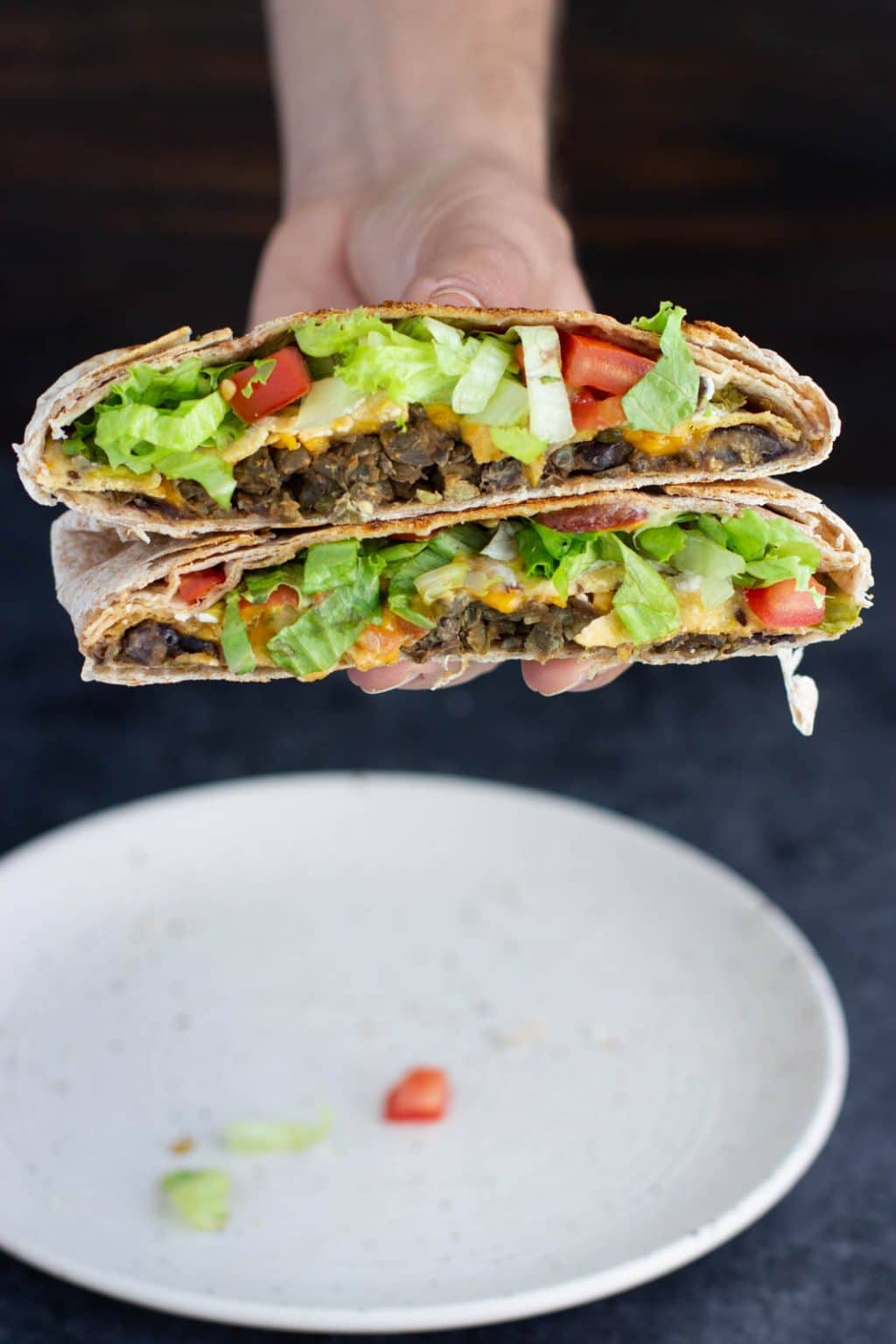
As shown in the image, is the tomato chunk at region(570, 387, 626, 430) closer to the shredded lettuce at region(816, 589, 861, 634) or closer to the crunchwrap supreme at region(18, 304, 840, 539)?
the crunchwrap supreme at region(18, 304, 840, 539)

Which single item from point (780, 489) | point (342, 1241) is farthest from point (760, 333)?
point (342, 1241)

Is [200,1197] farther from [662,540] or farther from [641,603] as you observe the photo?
[662,540]

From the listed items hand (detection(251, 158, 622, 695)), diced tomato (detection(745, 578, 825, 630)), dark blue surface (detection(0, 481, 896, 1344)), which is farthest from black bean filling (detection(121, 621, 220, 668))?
dark blue surface (detection(0, 481, 896, 1344))

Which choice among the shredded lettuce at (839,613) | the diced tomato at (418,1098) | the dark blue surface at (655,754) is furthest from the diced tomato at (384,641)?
the dark blue surface at (655,754)

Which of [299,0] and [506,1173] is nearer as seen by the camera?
[506,1173]

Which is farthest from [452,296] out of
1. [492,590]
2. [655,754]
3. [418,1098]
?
[655,754]

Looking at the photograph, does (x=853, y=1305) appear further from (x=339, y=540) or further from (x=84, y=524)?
(x=84, y=524)
